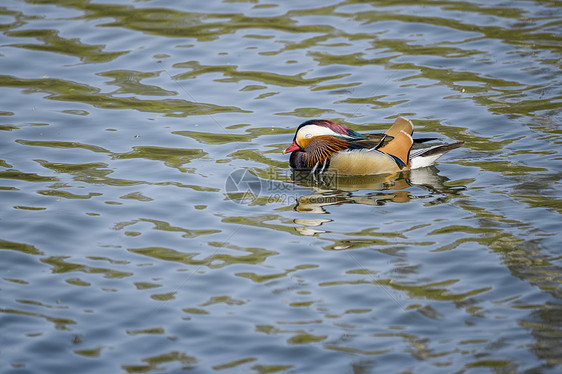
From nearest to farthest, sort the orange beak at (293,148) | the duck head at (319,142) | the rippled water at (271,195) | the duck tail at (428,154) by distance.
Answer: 1. the rippled water at (271,195)
2. the duck tail at (428,154)
3. the duck head at (319,142)
4. the orange beak at (293,148)

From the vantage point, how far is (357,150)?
29.1 ft

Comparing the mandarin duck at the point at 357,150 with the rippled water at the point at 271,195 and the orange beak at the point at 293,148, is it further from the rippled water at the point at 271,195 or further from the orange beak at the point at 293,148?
the rippled water at the point at 271,195

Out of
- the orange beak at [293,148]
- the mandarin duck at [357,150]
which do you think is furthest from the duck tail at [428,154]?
the orange beak at [293,148]

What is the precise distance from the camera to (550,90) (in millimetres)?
10820

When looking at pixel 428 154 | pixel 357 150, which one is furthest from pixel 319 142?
pixel 428 154

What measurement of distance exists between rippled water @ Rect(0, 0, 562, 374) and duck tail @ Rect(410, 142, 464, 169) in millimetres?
125

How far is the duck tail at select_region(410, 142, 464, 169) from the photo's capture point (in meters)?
8.82

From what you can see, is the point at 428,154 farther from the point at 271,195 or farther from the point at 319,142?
the point at 271,195

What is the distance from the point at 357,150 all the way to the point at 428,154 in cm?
90

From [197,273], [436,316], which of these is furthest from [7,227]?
[436,316]

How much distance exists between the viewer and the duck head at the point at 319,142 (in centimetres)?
904

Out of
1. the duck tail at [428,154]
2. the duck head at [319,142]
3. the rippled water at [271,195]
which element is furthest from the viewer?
the duck head at [319,142]

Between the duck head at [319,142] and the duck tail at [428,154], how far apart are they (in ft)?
2.32

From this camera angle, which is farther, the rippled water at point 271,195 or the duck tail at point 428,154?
the duck tail at point 428,154
